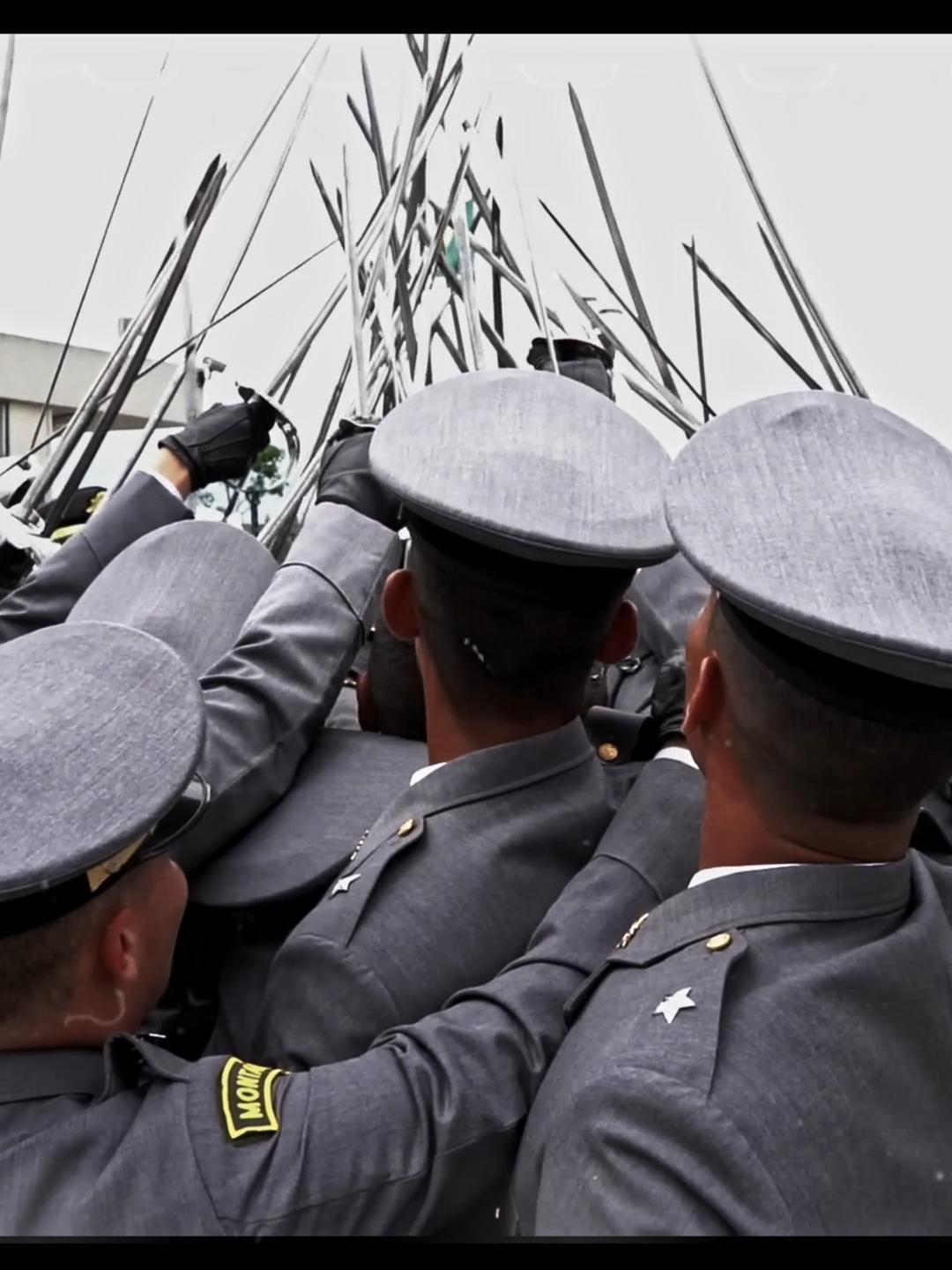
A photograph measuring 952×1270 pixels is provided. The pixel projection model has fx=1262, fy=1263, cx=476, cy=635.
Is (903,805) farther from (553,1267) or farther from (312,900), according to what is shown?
(312,900)

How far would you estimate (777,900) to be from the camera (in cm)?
80

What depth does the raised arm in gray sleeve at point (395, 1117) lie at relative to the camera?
764 mm

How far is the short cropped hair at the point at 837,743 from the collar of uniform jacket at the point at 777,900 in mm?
37

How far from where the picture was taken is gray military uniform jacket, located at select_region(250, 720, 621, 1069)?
36.2 inches

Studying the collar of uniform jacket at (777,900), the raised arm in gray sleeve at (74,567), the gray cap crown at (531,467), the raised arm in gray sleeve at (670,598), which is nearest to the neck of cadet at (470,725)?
the gray cap crown at (531,467)

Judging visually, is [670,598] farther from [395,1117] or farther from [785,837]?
[395,1117]

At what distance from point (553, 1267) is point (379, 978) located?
0.27m

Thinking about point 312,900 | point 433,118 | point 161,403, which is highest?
point 433,118

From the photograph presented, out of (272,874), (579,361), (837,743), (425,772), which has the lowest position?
(272,874)

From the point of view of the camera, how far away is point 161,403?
6.25ft

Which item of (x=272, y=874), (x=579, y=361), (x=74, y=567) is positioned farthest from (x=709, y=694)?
(x=579, y=361)

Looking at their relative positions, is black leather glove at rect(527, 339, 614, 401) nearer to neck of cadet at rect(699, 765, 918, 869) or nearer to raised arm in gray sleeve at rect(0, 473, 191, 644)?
raised arm in gray sleeve at rect(0, 473, 191, 644)

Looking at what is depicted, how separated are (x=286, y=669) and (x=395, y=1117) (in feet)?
1.58

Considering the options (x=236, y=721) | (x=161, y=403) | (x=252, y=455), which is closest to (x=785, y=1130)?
(x=236, y=721)
